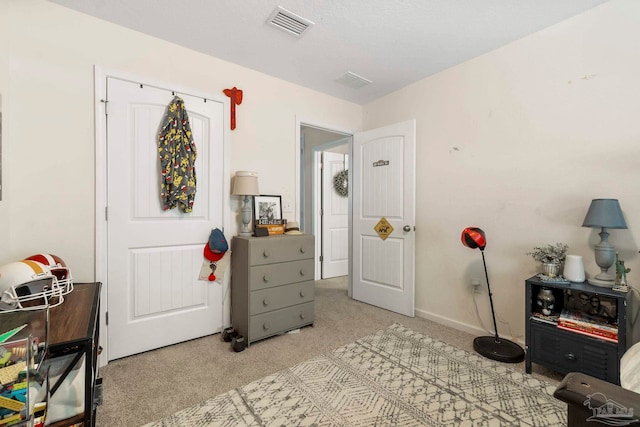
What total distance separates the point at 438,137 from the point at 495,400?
216 centimetres

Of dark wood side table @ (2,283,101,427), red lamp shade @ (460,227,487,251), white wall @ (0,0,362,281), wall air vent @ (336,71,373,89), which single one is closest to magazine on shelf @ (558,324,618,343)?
red lamp shade @ (460,227,487,251)

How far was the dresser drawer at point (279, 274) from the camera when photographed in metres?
2.41

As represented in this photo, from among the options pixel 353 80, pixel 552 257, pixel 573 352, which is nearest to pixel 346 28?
pixel 353 80

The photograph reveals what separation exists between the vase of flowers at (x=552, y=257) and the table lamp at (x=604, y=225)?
184 millimetres

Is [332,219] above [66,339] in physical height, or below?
above

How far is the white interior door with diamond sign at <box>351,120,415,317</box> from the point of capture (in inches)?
120

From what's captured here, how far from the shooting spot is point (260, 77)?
9.33 ft

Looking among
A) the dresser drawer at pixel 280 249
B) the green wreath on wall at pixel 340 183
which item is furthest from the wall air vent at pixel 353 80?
the green wreath on wall at pixel 340 183

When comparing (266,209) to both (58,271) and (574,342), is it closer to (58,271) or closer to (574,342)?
(58,271)

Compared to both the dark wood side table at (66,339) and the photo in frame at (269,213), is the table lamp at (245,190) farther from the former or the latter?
the dark wood side table at (66,339)

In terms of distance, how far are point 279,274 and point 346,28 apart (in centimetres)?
198

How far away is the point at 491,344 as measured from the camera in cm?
231

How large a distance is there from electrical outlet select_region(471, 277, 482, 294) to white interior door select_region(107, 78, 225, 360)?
2.25 m

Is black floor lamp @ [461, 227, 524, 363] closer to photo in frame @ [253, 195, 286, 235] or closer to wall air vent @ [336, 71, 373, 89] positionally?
photo in frame @ [253, 195, 286, 235]
